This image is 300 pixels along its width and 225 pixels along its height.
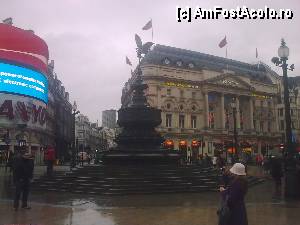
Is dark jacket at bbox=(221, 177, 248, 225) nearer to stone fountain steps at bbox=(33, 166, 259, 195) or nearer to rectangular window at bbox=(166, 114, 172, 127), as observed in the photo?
stone fountain steps at bbox=(33, 166, 259, 195)

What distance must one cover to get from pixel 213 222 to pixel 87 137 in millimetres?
156666

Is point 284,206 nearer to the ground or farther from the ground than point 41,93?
nearer to the ground

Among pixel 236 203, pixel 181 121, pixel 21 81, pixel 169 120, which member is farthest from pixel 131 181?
pixel 181 121

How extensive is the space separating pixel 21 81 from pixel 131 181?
51625mm

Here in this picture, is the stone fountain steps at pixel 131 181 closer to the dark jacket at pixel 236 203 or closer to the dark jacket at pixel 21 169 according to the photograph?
the dark jacket at pixel 21 169

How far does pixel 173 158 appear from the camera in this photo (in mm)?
23078

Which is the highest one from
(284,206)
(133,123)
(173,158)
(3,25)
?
(3,25)

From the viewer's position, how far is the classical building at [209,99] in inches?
3137

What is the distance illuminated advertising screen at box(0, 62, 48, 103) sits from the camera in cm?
6369

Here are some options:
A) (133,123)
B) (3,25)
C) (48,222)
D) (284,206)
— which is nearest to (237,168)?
(48,222)

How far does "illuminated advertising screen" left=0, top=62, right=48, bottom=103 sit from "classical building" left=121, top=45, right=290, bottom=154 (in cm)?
1997

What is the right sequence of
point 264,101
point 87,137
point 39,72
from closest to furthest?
1. point 39,72
2. point 264,101
3. point 87,137

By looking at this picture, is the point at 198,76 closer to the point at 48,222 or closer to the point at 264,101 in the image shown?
the point at 264,101

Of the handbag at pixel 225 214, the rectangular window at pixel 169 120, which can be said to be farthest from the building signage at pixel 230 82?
the handbag at pixel 225 214
